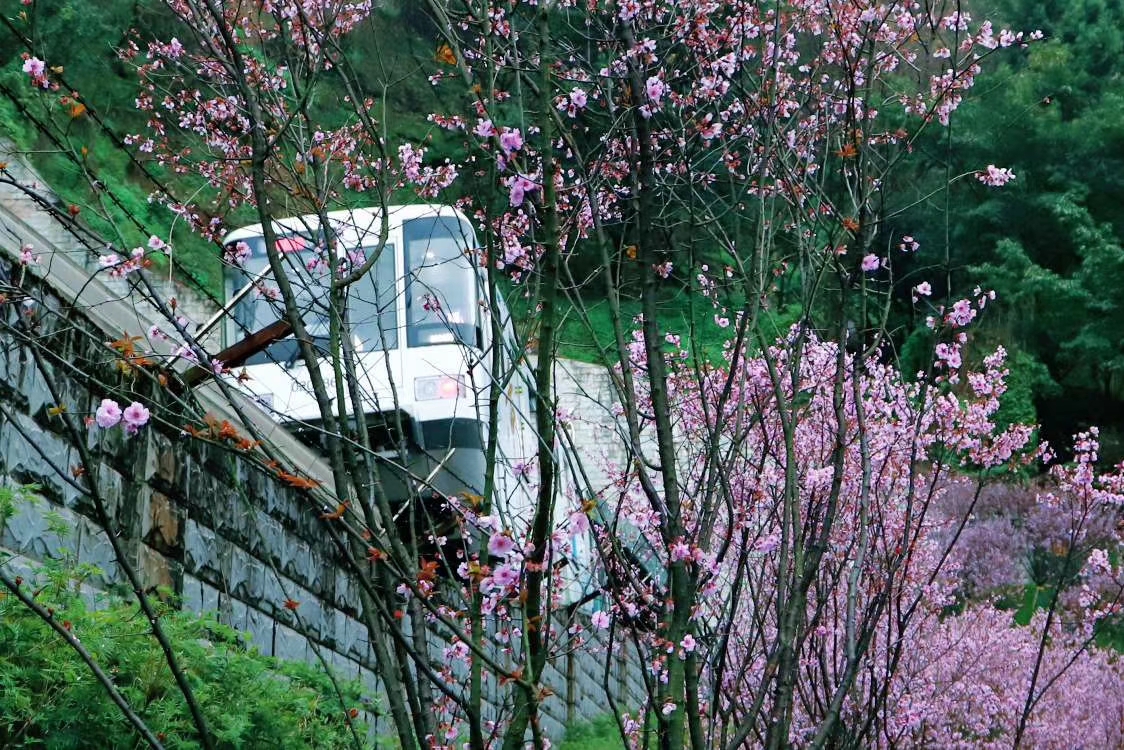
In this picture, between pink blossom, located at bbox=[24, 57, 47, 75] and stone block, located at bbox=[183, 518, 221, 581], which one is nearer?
pink blossom, located at bbox=[24, 57, 47, 75]

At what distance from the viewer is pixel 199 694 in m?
3.52

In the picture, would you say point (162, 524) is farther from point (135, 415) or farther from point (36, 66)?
point (135, 415)

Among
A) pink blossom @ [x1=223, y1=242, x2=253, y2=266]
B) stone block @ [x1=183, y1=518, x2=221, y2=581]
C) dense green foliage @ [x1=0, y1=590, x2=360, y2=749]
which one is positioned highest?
pink blossom @ [x1=223, y1=242, x2=253, y2=266]

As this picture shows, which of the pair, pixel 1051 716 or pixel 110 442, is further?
pixel 1051 716

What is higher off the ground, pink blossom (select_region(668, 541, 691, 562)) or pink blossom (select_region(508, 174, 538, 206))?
pink blossom (select_region(508, 174, 538, 206))

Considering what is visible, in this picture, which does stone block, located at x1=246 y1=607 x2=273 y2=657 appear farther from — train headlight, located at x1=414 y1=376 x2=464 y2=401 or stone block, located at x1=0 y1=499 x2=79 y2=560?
train headlight, located at x1=414 y1=376 x2=464 y2=401

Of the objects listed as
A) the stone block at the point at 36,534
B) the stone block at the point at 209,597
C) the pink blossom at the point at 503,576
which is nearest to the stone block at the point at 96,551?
the stone block at the point at 36,534

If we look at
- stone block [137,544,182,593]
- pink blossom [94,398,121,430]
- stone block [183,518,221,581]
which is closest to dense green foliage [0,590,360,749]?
stone block [137,544,182,593]

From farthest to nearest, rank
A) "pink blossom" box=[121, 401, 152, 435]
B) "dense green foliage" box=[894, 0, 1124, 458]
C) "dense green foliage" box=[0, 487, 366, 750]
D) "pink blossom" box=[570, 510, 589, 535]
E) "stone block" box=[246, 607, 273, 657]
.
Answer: "dense green foliage" box=[894, 0, 1124, 458]
"stone block" box=[246, 607, 273, 657]
"dense green foliage" box=[0, 487, 366, 750]
"pink blossom" box=[570, 510, 589, 535]
"pink blossom" box=[121, 401, 152, 435]

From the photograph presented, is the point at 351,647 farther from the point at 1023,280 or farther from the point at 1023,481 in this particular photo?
the point at 1023,280

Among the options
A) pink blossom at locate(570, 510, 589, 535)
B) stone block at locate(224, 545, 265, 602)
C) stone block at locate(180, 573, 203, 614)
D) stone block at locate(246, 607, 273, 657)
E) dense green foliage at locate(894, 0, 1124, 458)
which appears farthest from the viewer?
dense green foliage at locate(894, 0, 1124, 458)

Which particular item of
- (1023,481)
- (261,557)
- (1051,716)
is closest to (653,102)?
(261,557)

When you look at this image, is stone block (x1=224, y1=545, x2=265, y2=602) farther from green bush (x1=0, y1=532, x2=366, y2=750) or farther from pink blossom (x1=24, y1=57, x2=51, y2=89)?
pink blossom (x1=24, y1=57, x2=51, y2=89)

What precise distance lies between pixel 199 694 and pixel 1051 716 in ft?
31.5
